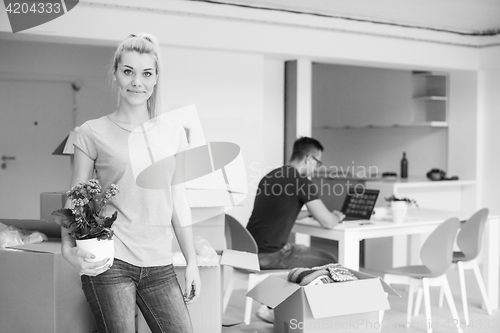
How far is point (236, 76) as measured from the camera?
17.5 feet

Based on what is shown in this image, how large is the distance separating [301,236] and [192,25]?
7.15ft

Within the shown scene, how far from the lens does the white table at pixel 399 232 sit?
149 inches

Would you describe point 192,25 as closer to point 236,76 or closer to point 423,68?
point 236,76

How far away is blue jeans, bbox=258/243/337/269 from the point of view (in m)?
3.93

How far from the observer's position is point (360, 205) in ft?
14.3

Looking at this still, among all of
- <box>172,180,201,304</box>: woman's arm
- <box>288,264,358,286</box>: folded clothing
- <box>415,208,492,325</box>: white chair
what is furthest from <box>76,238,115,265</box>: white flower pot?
<box>415,208,492,325</box>: white chair

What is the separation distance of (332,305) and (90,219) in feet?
3.97

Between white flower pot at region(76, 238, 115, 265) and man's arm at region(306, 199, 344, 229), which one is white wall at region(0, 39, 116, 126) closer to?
man's arm at region(306, 199, 344, 229)

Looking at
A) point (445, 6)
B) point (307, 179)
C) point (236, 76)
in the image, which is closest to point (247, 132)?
point (236, 76)

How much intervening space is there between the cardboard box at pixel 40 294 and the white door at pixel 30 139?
4545 millimetres

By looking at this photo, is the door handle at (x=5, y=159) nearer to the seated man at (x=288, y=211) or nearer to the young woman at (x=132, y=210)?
the seated man at (x=288, y=211)

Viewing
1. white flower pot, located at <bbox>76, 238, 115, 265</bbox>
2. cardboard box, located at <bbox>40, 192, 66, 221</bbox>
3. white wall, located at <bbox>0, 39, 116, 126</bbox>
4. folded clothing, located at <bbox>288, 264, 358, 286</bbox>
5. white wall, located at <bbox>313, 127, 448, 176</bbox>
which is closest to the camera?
white flower pot, located at <bbox>76, 238, 115, 265</bbox>

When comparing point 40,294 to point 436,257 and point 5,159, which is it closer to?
point 436,257

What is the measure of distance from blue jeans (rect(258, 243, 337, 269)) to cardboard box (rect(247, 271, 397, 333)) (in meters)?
1.30
